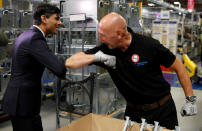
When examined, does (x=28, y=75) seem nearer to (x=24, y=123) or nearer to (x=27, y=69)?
(x=27, y=69)

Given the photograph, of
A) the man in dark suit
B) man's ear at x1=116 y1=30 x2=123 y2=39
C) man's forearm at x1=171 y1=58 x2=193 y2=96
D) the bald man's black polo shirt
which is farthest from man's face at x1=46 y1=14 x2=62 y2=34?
man's forearm at x1=171 y1=58 x2=193 y2=96

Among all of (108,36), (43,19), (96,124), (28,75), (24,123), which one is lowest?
(24,123)

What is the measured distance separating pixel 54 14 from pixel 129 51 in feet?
2.88

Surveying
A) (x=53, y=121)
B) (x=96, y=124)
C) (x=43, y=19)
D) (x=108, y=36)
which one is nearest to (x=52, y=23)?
(x=43, y=19)

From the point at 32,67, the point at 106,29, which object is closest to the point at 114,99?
the point at 32,67

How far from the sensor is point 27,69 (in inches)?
75.7

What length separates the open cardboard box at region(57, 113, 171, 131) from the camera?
61.6 inches

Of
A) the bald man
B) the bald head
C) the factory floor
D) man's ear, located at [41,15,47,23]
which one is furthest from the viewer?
the factory floor

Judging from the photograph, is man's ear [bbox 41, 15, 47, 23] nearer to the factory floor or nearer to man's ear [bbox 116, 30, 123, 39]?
man's ear [bbox 116, 30, 123, 39]

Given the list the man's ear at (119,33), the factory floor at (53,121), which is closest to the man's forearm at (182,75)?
the man's ear at (119,33)

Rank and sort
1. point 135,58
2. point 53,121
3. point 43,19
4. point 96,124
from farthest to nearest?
point 53,121 → point 43,19 → point 135,58 → point 96,124

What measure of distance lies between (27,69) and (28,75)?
5cm

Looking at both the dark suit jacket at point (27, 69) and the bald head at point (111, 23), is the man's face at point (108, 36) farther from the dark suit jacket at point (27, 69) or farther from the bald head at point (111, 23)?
the dark suit jacket at point (27, 69)

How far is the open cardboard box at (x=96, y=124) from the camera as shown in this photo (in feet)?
5.14
